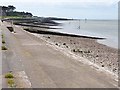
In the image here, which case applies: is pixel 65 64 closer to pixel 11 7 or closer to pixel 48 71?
pixel 48 71

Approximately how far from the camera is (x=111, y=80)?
47.0 feet

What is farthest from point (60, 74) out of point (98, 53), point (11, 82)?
point (98, 53)

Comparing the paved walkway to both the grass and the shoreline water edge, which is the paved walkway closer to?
the grass

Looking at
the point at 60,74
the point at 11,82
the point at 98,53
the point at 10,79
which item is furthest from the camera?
the point at 98,53

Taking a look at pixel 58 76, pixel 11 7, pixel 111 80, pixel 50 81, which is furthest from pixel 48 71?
pixel 11 7

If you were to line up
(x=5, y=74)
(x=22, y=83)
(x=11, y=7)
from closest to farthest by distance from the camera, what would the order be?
1. (x=22, y=83)
2. (x=5, y=74)
3. (x=11, y=7)

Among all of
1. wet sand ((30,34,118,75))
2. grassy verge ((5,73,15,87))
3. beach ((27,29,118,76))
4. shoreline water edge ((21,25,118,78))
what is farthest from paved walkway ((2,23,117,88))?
wet sand ((30,34,118,75))

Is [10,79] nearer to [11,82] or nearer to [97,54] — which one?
[11,82]

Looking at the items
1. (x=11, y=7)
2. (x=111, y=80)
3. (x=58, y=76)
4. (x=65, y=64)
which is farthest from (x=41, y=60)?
(x=11, y=7)

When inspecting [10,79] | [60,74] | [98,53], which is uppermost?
[10,79]

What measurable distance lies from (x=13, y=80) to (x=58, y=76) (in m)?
2.56

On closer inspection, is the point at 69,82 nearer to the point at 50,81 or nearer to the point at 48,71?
the point at 50,81

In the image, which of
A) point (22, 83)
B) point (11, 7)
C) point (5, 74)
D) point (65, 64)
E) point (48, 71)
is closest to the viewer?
point (22, 83)

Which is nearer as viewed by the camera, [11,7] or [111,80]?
[111,80]
